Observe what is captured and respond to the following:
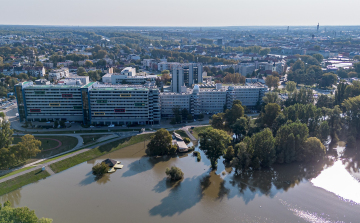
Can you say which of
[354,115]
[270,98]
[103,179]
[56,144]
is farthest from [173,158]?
[354,115]

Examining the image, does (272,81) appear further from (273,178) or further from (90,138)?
(90,138)

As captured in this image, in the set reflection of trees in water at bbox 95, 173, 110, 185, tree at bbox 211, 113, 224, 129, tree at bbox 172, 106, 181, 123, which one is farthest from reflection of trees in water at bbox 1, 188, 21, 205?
tree at bbox 211, 113, 224, 129

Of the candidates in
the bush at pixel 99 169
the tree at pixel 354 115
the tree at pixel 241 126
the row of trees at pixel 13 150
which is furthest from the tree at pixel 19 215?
the tree at pixel 354 115

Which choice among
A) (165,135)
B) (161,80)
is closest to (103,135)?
(165,135)

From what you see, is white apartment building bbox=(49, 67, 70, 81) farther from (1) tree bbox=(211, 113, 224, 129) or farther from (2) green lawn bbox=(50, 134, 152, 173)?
(1) tree bbox=(211, 113, 224, 129)

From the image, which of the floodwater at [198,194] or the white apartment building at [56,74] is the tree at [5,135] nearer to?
the floodwater at [198,194]

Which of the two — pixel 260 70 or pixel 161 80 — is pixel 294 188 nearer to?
pixel 161 80
